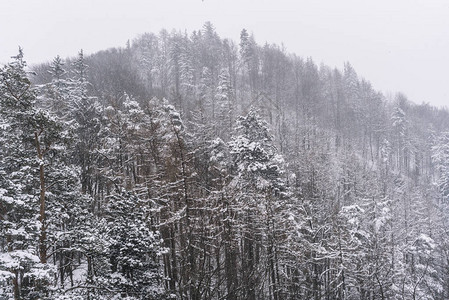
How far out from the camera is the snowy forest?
9422mm

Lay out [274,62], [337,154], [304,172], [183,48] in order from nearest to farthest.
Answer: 1. [304,172]
2. [337,154]
3. [183,48]
4. [274,62]

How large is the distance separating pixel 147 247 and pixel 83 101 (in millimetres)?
18614

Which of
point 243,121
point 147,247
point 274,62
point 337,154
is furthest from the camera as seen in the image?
point 274,62

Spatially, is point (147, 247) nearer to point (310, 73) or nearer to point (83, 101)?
point (83, 101)

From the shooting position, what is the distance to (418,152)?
74625mm

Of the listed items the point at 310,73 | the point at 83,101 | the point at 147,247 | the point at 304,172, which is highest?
the point at 310,73

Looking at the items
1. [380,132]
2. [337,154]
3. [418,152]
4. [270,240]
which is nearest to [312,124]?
[337,154]

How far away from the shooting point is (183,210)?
13.6 metres

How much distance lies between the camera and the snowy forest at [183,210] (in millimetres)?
9422

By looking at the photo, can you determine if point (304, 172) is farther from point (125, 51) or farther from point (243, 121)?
point (125, 51)

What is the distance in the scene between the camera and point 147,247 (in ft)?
39.9

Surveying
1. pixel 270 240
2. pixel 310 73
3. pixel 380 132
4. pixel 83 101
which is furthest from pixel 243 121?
pixel 310 73

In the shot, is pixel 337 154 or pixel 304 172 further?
pixel 337 154

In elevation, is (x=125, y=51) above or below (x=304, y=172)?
→ above
